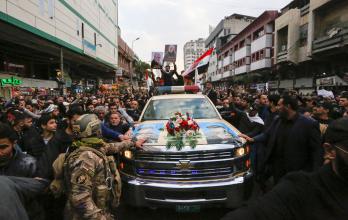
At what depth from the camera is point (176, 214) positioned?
5.05m

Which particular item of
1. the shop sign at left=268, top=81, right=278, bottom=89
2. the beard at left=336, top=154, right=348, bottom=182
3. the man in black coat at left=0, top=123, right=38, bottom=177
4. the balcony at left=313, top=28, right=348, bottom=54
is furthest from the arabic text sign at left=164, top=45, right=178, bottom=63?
the shop sign at left=268, top=81, right=278, bottom=89

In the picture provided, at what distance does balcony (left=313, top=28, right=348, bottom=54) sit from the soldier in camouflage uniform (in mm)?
22565

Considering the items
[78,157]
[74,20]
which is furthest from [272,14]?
[78,157]

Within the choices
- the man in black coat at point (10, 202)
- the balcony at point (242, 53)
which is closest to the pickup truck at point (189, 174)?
the man in black coat at point (10, 202)

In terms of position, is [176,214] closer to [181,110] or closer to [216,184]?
[216,184]

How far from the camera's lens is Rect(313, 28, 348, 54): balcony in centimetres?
2169

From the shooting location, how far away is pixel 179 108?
650 cm

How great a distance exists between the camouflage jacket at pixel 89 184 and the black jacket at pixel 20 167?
0.34m

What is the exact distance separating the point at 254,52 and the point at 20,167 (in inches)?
1918

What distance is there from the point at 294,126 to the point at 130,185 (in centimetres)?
238

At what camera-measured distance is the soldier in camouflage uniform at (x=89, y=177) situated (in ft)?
7.62

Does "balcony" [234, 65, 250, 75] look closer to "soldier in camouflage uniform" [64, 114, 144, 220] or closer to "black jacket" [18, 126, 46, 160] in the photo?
"black jacket" [18, 126, 46, 160]

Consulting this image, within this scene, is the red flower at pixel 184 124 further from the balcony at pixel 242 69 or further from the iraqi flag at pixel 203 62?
the balcony at pixel 242 69

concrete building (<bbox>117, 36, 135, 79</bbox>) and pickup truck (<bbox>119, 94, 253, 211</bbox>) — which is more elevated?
concrete building (<bbox>117, 36, 135, 79</bbox>)
